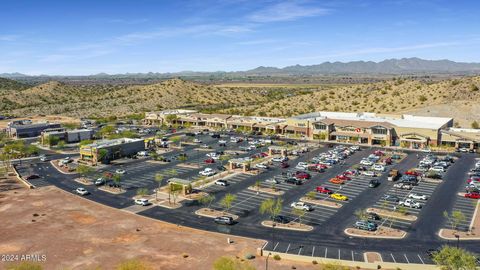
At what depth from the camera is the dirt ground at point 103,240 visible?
45.8 metres

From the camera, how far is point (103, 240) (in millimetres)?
51562

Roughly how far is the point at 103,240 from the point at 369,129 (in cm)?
8636

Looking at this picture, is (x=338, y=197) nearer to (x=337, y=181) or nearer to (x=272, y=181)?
(x=337, y=181)

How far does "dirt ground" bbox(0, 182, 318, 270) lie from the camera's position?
45750mm

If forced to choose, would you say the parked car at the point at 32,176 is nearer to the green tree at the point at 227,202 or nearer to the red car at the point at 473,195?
the green tree at the point at 227,202

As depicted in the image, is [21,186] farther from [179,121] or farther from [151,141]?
[179,121]

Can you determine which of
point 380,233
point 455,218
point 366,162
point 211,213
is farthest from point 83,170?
point 455,218

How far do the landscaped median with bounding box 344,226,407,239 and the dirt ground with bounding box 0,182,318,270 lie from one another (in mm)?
11589

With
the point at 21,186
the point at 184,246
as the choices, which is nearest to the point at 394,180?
the point at 184,246

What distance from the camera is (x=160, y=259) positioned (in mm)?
46312

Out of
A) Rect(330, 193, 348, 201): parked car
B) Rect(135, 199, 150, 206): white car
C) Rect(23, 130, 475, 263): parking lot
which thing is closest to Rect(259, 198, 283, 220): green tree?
Rect(23, 130, 475, 263): parking lot

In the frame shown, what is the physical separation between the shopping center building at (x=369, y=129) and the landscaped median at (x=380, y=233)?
206 feet

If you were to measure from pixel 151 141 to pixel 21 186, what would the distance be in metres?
43.5

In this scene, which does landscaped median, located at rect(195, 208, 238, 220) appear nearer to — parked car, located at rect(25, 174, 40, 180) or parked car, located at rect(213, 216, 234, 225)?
parked car, located at rect(213, 216, 234, 225)
